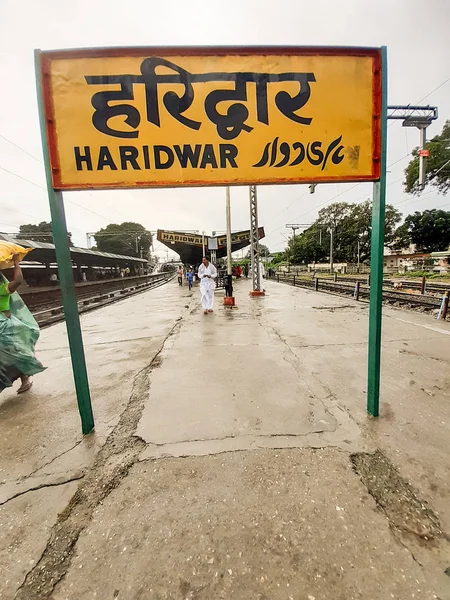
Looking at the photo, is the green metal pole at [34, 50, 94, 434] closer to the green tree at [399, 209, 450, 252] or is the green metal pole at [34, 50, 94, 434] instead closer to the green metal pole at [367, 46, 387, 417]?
the green metal pole at [367, 46, 387, 417]

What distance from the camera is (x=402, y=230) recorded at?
5409cm

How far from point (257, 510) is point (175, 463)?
669 mm

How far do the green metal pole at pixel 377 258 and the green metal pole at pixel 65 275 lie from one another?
2526mm

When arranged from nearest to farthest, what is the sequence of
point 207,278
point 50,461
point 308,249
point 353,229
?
point 50,461 < point 207,278 < point 353,229 < point 308,249

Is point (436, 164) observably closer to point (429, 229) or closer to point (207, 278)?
point (429, 229)

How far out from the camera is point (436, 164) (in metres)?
33.7

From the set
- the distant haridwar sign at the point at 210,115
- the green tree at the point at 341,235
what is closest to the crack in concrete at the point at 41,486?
the distant haridwar sign at the point at 210,115

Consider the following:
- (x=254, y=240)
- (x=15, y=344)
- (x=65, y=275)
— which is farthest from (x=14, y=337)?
(x=254, y=240)

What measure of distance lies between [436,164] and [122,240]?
61.2 metres

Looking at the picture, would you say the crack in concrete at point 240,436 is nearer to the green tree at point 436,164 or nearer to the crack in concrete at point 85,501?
the crack in concrete at point 85,501

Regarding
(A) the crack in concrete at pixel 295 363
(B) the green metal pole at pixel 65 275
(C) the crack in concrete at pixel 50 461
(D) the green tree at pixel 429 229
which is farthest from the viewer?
(D) the green tree at pixel 429 229

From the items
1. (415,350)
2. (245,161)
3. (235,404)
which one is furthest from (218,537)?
(415,350)

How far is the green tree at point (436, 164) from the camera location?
31656mm

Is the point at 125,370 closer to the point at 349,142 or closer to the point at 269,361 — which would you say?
the point at 269,361
